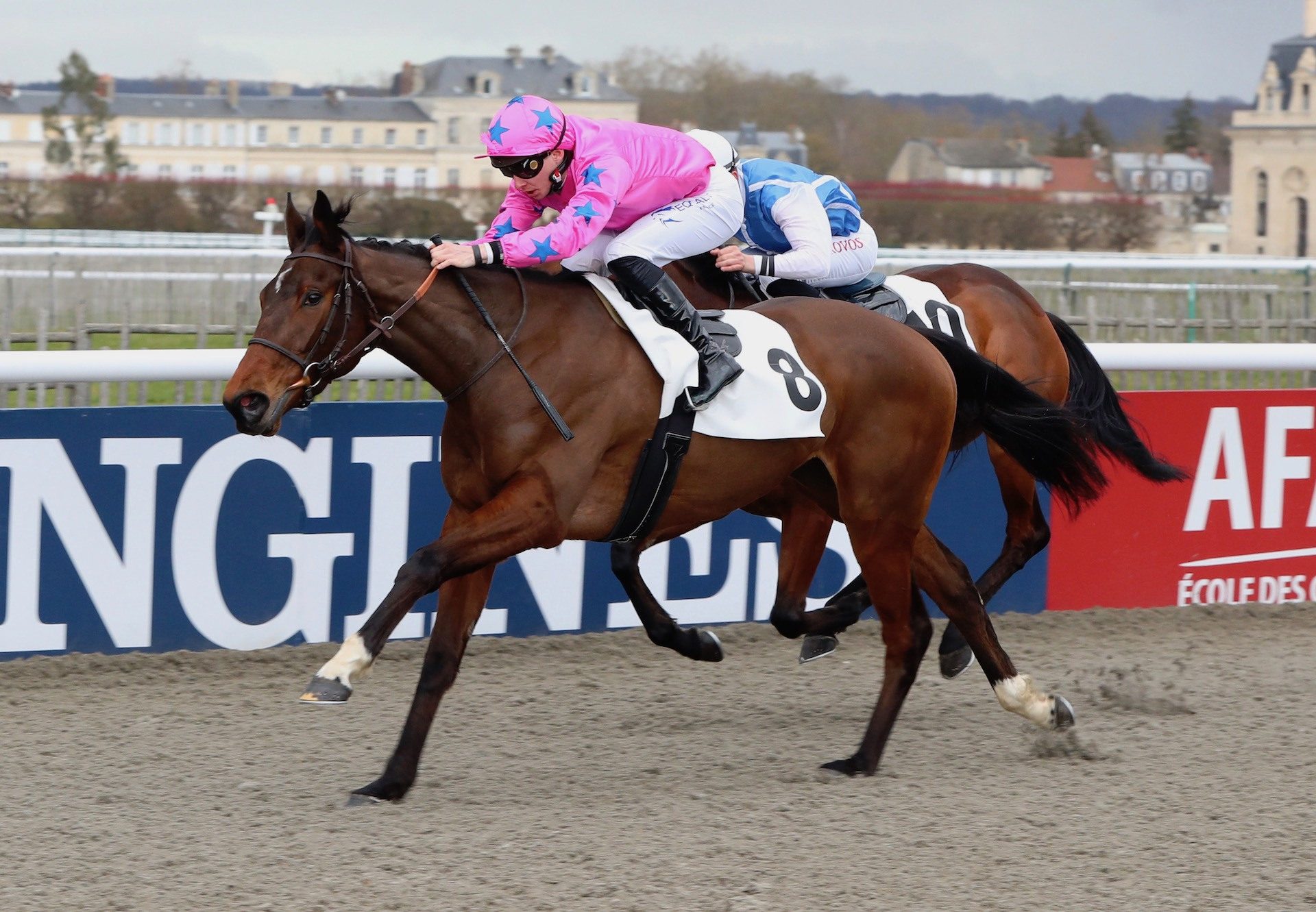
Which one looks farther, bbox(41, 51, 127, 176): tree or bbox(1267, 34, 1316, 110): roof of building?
bbox(1267, 34, 1316, 110): roof of building

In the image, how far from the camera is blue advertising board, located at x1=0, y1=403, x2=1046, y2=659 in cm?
471

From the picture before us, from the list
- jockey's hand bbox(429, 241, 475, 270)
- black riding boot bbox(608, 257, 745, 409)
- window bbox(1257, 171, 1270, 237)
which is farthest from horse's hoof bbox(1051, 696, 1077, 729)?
window bbox(1257, 171, 1270, 237)

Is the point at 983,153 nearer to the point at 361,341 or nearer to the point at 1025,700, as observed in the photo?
the point at 1025,700

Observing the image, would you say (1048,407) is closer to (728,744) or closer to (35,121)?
(728,744)

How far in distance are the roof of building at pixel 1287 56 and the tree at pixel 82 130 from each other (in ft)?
170

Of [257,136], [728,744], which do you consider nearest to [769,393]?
[728,744]

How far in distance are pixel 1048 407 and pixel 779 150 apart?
56969mm

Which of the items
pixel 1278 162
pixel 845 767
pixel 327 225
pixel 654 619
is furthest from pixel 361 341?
pixel 1278 162

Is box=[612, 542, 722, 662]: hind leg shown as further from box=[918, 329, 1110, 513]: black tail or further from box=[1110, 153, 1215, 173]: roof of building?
box=[1110, 153, 1215, 173]: roof of building

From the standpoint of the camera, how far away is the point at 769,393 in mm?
4027

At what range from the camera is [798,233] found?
482 cm

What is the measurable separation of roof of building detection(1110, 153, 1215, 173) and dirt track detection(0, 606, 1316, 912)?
81013 millimetres

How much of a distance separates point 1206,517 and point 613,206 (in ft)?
10.7

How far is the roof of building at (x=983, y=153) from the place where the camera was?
85.6m
